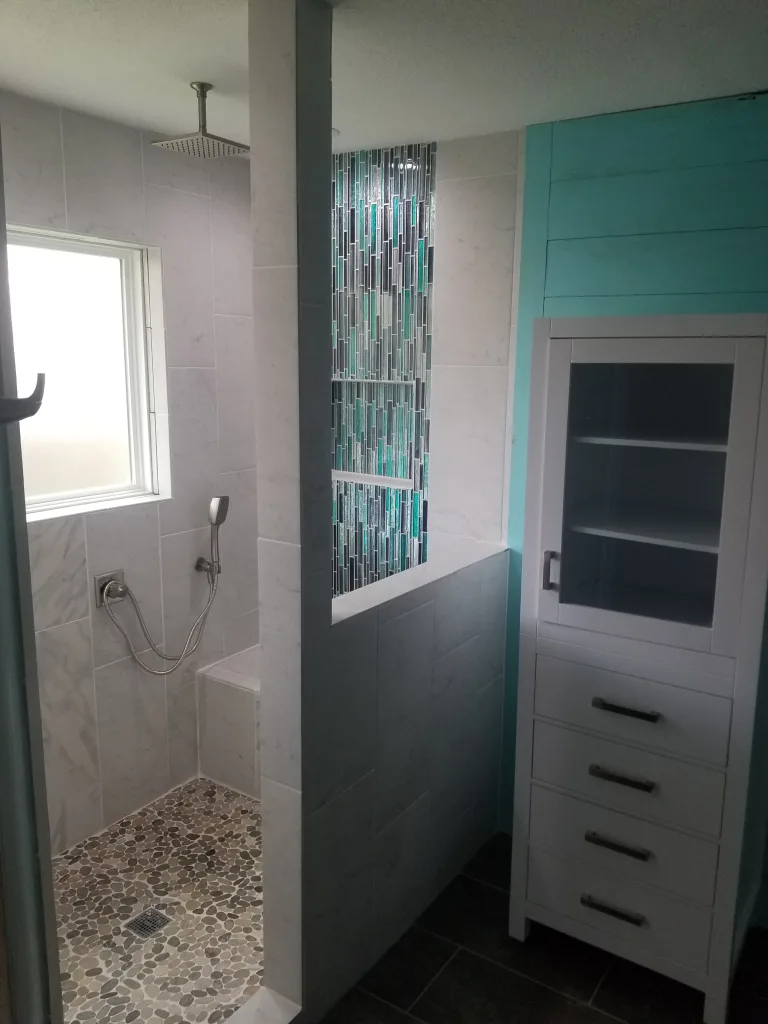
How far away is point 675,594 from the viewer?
1874mm

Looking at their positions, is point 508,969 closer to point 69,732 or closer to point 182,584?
point 69,732

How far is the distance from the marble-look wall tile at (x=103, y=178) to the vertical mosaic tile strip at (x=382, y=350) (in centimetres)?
66

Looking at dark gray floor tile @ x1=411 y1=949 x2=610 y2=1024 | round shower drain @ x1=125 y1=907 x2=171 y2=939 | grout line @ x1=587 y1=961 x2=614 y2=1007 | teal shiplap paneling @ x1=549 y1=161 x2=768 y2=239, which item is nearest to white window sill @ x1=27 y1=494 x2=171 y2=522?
round shower drain @ x1=125 y1=907 x2=171 y2=939

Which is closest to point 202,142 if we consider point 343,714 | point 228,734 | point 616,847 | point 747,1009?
point 343,714

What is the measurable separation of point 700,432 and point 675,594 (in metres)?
0.40

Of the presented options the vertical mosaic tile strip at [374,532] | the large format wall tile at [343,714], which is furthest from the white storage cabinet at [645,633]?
the vertical mosaic tile strip at [374,532]

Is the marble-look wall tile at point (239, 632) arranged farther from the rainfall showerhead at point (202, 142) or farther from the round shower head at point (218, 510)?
the rainfall showerhead at point (202, 142)

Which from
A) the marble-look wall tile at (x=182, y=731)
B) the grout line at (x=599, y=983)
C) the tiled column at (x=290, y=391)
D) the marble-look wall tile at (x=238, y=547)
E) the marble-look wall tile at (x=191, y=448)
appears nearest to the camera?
the tiled column at (x=290, y=391)

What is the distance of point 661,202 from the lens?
2.07m

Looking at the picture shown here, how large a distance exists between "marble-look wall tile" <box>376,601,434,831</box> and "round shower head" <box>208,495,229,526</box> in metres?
1.00

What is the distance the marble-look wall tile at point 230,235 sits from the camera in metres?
2.68

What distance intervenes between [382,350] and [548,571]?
1.08m

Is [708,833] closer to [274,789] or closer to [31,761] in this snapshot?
[274,789]

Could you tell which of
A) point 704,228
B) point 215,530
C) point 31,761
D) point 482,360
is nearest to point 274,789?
point 31,761
